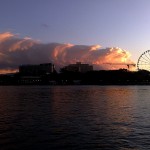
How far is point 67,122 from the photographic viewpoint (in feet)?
129

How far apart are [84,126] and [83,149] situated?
10.6 metres

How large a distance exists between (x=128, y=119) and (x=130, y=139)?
14136 mm

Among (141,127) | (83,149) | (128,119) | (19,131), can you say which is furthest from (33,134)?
(128,119)

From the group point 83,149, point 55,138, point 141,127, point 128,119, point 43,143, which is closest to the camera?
point 83,149

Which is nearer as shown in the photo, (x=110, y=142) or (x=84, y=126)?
(x=110, y=142)

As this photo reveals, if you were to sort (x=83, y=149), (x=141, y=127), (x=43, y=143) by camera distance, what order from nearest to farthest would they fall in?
(x=83, y=149) < (x=43, y=143) < (x=141, y=127)

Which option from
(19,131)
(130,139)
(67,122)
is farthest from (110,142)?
(67,122)

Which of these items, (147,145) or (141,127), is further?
(141,127)

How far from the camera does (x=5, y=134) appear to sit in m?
30.8

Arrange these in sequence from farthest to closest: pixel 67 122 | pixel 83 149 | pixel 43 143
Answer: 1. pixel 67 122
2. pixel 43 143
3. pixel 83 149

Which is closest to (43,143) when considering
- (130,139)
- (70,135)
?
(70,135)

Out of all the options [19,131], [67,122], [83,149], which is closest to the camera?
[83,149]

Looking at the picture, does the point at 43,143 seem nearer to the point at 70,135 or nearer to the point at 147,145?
the point at 70,135

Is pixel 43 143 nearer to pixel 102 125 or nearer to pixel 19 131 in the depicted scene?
pixel 19 131
